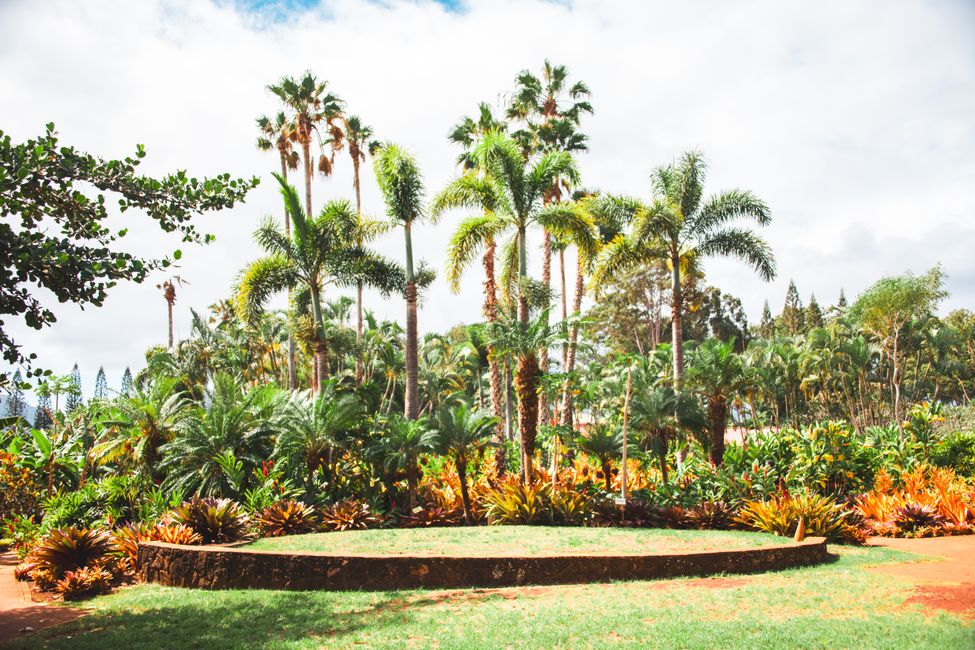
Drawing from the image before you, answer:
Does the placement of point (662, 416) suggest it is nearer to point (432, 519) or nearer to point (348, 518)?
point (432, 519)

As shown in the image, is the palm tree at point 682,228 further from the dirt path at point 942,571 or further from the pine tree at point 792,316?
the pine tree at point 792,316

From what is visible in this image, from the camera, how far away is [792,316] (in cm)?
6700

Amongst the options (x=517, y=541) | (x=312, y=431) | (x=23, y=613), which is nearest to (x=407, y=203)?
(x=312, y=431)

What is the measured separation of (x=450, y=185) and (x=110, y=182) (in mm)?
14483

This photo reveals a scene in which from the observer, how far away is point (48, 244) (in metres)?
6.61

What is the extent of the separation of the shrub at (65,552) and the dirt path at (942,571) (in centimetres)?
1250

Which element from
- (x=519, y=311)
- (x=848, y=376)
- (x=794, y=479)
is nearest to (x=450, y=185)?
(x=519, y=311)

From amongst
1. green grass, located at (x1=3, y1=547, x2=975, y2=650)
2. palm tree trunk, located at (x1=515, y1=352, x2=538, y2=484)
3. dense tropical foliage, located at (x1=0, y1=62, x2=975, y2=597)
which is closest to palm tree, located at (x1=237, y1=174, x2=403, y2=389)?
dense tropical foliage, located at (x1=0, y1=62, x2=975, y2=597)

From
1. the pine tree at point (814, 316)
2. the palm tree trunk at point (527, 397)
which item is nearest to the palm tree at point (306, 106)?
the palm tree trunk at point (527, 397)

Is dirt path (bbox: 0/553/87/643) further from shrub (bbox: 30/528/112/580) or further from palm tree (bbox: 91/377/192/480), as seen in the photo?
palm tree (bbox: 91/377/192/480)

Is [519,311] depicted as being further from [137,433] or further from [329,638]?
[329,638]

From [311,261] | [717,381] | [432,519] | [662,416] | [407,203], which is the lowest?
[432,519]

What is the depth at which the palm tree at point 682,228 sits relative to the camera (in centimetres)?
2327

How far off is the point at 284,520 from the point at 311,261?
31.3 ft
